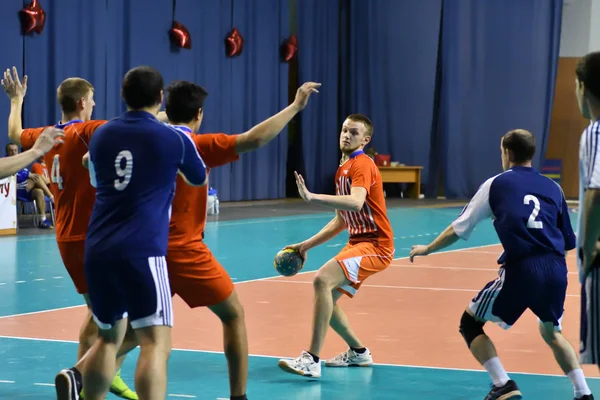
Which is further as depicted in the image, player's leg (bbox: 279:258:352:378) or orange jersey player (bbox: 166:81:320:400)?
player's leg (bbox: 279:258:352:378)

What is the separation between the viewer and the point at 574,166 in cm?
2575

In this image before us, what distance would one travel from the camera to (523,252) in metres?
5.09

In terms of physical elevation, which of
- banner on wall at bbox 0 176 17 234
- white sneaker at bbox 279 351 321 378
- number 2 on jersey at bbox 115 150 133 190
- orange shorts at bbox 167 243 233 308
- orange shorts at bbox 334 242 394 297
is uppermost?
number 2 on jersey at bbox 115 150 133 190

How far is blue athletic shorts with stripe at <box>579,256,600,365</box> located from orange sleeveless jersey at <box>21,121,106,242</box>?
8.01ft

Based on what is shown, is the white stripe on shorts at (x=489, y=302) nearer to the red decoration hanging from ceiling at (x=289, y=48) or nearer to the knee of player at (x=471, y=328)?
the knee of player at (x=471, y=328)

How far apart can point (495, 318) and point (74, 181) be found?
2189mm

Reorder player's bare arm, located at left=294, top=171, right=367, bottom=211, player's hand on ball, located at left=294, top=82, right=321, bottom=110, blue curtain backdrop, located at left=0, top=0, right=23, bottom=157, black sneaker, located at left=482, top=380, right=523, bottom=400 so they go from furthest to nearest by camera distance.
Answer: blue curtain backdrop, located at left=0, top=0, right=23, bottom=157 < player's bare arm, located at left=294, top=171, right=367, bottom=211 < black sneaker, located at left=482, top=380, right=523, bottom=400 < player's hand on ball, located at left=294, top=82, right=321, bottom=110

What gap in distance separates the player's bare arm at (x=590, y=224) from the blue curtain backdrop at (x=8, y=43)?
14861 mm

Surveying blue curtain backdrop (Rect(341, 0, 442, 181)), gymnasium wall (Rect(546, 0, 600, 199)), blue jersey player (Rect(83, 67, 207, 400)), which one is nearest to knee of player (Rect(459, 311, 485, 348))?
blue jersey player (Rect(83, 67, 207, 400))

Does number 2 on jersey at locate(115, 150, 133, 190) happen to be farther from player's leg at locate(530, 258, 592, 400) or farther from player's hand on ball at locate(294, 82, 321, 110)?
player's leg at locate(530, 258, 592, 400)

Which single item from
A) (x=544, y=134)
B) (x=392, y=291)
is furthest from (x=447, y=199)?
(x=392, y=291)

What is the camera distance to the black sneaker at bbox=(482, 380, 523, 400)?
203 inches

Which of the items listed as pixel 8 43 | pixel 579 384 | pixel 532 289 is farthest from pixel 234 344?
pixel 8 43

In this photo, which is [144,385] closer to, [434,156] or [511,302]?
[511,302]
